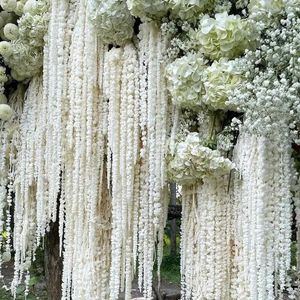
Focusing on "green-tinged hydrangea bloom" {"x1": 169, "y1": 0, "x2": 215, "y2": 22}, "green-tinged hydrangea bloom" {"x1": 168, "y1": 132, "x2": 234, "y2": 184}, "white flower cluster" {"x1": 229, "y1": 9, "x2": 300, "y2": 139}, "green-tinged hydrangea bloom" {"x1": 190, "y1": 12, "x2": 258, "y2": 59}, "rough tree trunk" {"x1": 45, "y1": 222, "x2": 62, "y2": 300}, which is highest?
"green-tinged hydrangea bloom" {"x1": 169, "y1": 0, "x2": 215, "y2": 22}

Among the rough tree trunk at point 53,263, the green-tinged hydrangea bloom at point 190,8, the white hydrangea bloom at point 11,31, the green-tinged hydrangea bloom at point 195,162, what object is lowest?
the rough tree trunk at point 53,263

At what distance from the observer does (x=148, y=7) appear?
1.51 metres

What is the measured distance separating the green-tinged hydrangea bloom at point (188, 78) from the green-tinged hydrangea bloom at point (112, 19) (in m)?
0.21

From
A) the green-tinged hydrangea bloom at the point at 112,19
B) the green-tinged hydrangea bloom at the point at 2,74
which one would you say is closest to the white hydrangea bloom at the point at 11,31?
the green-tinged hydrangea bloom at the point at 2,74

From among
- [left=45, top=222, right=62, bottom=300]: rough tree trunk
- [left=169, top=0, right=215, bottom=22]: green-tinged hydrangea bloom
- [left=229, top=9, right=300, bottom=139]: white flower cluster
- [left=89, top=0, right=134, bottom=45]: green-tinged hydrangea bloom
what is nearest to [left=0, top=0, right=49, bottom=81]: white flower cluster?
[left=89, top=0, right=134, bottom=45]: green-tinged hydrangea bloom

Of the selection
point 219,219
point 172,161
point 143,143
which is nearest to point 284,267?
point 219,219

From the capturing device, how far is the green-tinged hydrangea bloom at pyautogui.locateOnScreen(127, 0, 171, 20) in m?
1.50

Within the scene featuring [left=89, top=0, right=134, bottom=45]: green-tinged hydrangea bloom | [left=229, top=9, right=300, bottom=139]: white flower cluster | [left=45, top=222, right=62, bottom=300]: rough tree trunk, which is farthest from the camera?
[left=45, top=222, right=62, bottom=300]: rough tree trunk

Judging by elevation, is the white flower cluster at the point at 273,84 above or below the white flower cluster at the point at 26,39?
below

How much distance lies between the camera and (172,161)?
62.1 inches

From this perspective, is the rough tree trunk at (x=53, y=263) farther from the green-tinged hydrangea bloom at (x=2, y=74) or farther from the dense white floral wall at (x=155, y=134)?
the green-tinged hydrangea bloom at (x=2, y=74)

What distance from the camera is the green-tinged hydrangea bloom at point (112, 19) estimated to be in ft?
5.20

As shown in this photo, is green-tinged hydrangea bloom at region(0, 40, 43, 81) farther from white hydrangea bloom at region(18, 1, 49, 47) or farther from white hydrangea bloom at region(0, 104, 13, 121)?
white hydrangea bloom at region(0, 104, 13, 121)

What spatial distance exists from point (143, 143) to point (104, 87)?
0.69 feet
